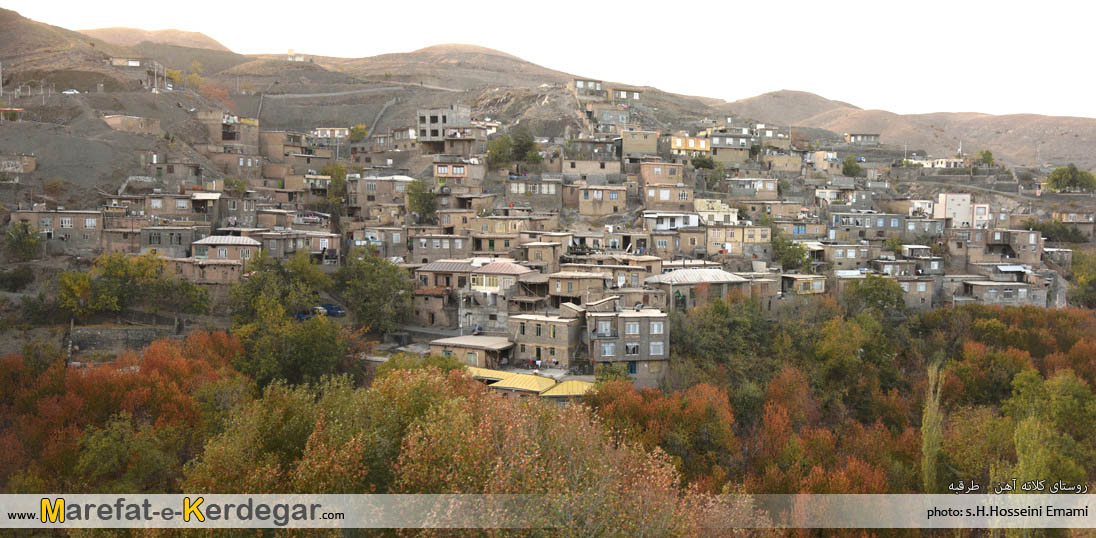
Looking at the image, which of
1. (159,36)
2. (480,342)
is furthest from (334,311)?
(159,36)

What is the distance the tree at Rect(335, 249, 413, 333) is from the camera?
24.5m

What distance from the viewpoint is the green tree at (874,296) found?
25.9 m

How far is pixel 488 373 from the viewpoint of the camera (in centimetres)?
2033

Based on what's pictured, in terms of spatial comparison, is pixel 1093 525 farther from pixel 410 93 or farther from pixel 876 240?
pixel 410 93

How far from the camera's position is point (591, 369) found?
845 inches

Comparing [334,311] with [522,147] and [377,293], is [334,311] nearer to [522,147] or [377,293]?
[377,293]

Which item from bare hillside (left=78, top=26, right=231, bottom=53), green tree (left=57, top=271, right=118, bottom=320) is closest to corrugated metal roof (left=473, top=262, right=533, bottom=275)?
green tree (left=57, top=271, right=118, bottom=320)

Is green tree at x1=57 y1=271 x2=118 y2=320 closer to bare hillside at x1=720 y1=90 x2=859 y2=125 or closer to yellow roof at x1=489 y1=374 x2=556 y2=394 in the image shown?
yellow roof at x1=489 y1=374 x2=556 y2=394

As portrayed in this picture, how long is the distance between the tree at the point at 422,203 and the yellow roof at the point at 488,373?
1141 cm

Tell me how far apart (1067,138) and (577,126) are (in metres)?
58.3

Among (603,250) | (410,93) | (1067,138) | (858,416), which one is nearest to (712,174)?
(603,250)

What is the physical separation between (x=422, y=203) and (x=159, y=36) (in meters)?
104

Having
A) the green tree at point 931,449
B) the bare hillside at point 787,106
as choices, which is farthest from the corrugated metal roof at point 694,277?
the bare hillside at point 787,106

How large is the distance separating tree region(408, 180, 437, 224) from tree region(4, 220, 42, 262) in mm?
12538
